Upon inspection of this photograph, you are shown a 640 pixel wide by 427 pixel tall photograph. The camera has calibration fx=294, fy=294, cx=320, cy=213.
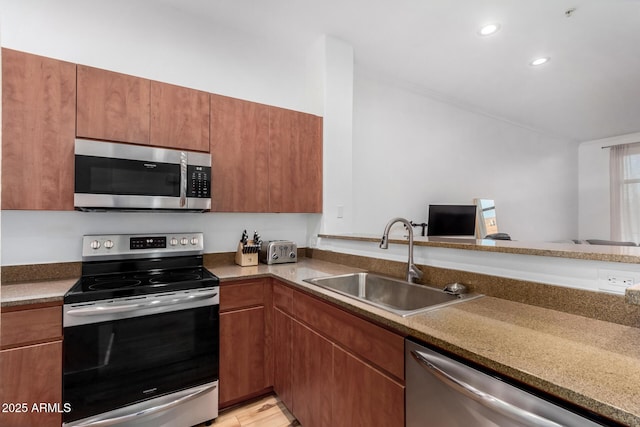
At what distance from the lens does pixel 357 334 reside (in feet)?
4.22

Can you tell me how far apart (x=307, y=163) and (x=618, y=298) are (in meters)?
2.04

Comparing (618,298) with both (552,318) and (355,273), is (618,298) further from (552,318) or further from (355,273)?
(355,273)

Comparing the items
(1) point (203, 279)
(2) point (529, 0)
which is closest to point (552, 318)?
(1) point (203, 279)

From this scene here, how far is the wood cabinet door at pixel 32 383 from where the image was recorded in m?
1.37

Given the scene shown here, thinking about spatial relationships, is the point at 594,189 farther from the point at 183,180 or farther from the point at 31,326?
the point at 31,326

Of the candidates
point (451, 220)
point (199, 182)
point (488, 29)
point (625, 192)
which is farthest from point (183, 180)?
point (625, 192)

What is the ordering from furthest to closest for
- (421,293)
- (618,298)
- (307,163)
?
(307,163) < (421,293) < (618,298)

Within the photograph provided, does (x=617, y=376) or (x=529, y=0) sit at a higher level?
(x=529, y=0)

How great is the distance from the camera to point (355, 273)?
201cm

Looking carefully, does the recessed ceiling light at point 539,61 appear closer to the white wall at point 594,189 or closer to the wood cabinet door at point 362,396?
the wood cabinet door at point 362,396

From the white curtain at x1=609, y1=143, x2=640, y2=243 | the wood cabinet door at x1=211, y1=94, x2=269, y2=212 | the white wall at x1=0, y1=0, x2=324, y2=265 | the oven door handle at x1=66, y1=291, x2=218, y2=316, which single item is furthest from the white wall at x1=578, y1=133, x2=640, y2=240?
the oven door handle at x1=66, y1=291, x2=218, y2=316

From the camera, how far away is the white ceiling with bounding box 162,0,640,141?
2.24 metres

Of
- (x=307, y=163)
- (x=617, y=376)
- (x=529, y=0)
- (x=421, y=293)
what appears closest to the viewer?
(x=617, y=376)

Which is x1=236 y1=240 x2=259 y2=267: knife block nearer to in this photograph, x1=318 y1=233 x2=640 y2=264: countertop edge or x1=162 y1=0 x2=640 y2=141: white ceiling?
x1=318 y1=233 x2=640 y2=264: countertop edge
